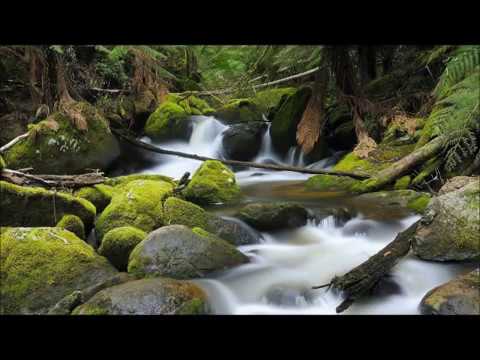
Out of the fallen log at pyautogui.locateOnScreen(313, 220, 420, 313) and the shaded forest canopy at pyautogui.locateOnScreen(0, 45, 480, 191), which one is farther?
the shaded forest canopy at pyautogui.locateOnScreen(0, 45, 480, 191)

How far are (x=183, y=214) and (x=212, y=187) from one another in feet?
3.93

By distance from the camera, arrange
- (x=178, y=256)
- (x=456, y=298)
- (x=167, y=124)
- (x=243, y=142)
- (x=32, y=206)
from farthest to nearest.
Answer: (x=167, y=124) → (x=243, y=142) → (x=32, y=206) → (x=178, y=256) → (x=456, y=298)

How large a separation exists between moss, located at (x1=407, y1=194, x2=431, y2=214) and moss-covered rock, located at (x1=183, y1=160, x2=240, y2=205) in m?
2.40

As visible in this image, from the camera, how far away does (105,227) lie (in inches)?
174

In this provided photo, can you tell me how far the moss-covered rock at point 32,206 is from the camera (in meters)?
3.87

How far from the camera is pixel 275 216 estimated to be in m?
4.60

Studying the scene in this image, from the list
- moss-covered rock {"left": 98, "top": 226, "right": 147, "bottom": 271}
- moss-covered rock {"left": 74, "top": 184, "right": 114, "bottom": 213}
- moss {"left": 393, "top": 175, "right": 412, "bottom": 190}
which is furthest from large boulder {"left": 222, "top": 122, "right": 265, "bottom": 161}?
moss-covered rock {"left": 98, "top": 226, "right": 147, "bottom": 271}

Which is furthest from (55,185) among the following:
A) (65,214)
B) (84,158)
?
(84,158)

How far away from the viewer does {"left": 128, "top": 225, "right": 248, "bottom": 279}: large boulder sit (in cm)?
350

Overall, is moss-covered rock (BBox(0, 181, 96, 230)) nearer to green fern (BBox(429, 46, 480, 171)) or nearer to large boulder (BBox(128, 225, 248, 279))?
large boulder (BBox(128, 225, 248, 279))

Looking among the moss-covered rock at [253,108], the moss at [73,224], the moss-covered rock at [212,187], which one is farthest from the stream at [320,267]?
the moss-covered rock at [253,108]

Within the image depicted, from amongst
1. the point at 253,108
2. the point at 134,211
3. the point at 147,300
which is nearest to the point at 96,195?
the point at 134,211

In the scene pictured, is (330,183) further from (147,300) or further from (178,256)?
(147,300)
